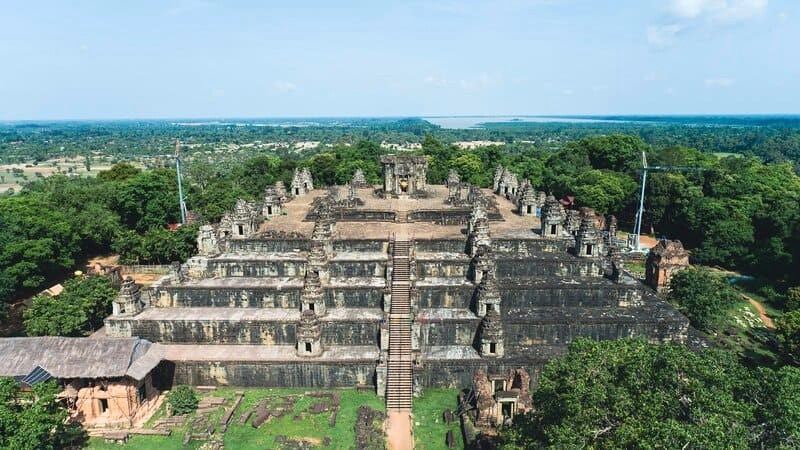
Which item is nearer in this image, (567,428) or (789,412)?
(789,412)

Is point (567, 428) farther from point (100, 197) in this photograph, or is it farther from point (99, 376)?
point (100, 197)

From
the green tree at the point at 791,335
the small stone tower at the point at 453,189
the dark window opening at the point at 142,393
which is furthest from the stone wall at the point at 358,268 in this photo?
the green tree at the point at 791,335

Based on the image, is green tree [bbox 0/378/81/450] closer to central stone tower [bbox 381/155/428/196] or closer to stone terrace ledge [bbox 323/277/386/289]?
stone terrace ledge [bbox 323/277/386/289]

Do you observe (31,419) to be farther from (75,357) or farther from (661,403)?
(661,403)

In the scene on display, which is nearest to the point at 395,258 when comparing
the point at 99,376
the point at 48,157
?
the point at 99,376

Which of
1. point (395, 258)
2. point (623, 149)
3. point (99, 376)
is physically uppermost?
point (623, 149)

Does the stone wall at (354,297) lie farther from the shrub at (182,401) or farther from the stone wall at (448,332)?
the shrub at (182,401)
